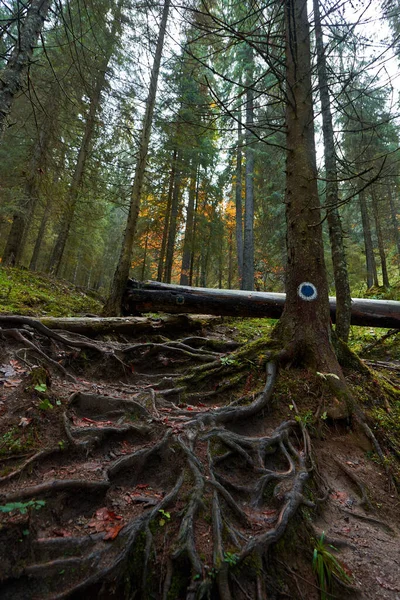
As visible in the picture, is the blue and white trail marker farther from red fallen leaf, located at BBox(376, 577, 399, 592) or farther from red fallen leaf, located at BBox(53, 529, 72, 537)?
red fallen leaf, located at BBox(53, 529, 72, 537)

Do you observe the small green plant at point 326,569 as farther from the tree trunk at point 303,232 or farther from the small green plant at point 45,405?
the small green plant at point 45,405

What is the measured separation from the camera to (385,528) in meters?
2.45

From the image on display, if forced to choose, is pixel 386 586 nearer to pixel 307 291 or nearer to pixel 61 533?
pixel 61 533

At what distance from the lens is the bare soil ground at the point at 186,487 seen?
1.76 m

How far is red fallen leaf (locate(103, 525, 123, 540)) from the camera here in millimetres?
1877

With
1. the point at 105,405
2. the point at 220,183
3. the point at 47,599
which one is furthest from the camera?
the point at 220,183

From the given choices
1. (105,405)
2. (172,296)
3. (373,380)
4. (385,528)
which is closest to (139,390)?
(105,405)

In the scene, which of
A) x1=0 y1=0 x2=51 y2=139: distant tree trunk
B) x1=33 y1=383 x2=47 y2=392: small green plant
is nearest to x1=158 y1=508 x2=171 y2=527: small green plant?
x1=33 y1=383 x2=47 y2=392: small green plant

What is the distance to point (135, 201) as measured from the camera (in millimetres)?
8891

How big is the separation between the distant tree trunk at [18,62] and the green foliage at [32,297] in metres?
3.88

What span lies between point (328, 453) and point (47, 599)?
2854 mm

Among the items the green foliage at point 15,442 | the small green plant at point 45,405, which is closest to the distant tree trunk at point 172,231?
the small green plant at point 45,405

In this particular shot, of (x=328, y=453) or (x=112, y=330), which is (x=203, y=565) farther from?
(x=112, y=330)

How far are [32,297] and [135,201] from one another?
4355mm
